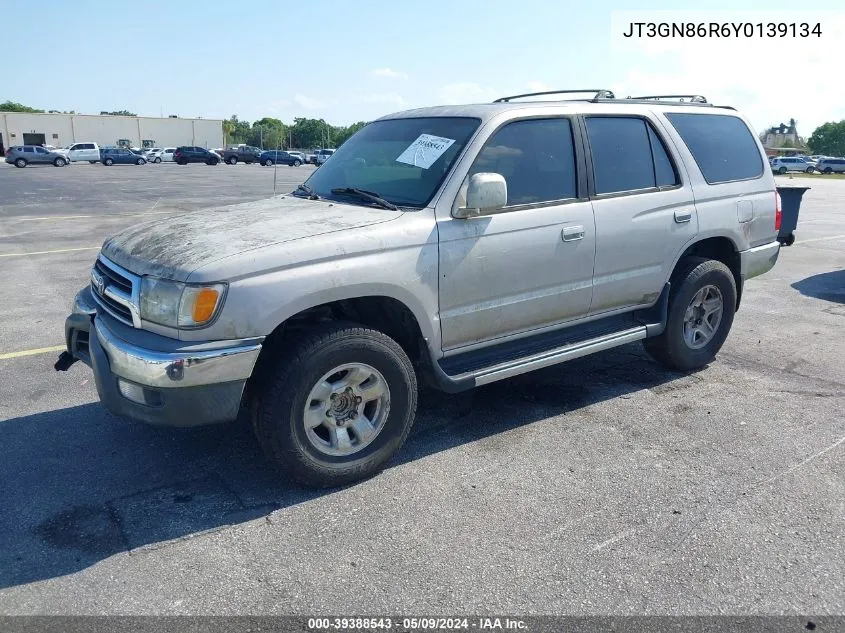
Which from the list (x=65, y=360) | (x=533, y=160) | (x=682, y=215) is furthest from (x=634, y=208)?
(x=65, y=360)

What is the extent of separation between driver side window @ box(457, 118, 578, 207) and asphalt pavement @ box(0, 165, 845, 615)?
1.45 m

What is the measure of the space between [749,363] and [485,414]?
2.51 meters

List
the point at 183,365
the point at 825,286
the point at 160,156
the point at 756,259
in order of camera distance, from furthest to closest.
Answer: the point at 160,156 → the point at 825,286 → the point at 756,259 → the point at 183,365

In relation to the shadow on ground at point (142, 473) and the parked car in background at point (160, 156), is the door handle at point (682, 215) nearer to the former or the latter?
the shadow on ground at point (142, 473)

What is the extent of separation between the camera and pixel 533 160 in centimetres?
439

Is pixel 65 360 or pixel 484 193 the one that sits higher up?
pixel 484 193

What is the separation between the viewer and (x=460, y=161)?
4.07 metres

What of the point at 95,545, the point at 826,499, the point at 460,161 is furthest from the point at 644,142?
the point at 95,545

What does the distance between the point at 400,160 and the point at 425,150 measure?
0.19 m

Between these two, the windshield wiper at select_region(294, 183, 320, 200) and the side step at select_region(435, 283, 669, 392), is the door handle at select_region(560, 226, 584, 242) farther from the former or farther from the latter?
the windshield wiper at select_region(294, 183, 320, 200)

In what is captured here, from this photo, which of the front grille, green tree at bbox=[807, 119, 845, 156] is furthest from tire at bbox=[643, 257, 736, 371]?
green tree at bbox=[807, 119, 845, 156]

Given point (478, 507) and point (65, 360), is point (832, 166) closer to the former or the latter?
point (478, 507)

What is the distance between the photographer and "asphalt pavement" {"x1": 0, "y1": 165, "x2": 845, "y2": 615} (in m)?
2.87

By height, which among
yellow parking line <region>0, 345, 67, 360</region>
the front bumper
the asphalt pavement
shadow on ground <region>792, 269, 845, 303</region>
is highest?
the front bumper
